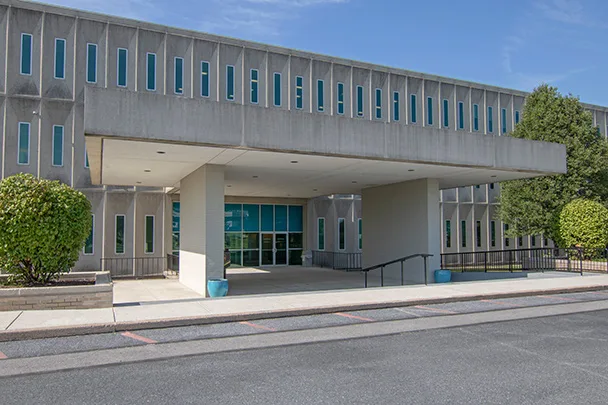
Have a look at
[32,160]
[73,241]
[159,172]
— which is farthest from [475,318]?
[32,160]

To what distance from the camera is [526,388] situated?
6305 mm

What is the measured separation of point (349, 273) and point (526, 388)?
18959 mm

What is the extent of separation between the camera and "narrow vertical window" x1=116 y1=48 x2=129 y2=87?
81.3 ft

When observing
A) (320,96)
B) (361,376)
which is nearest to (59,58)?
(320,96)

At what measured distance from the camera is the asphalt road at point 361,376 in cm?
598

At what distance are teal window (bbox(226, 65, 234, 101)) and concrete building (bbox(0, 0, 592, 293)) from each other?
0.07 meters

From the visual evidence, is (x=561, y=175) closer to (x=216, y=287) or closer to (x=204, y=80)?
(x=204, y=80)

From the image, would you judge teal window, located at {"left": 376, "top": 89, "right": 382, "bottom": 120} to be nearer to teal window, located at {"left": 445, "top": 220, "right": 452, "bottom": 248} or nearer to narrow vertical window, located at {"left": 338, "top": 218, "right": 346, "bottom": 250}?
narrow vertical window, located at {"left": 338, "top": 218, "right": 346, "bottom": 250}

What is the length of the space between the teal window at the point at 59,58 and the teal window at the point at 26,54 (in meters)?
1.07

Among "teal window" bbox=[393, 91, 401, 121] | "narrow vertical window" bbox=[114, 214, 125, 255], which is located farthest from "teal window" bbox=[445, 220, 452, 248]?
"narrow vertical window" bbox=[114, 214, 125, 255]

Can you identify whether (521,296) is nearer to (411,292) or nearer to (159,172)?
(411,292)

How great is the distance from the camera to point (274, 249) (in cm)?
2970

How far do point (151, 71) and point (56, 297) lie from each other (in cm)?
1689

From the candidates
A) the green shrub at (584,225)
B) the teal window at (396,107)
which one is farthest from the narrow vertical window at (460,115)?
A: the green shrub at (584,225)
